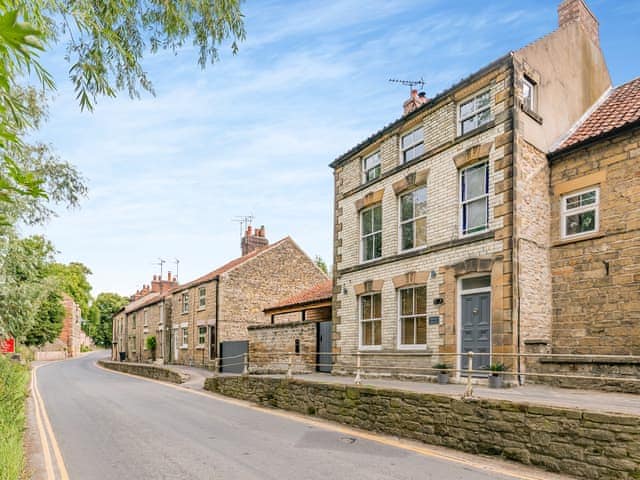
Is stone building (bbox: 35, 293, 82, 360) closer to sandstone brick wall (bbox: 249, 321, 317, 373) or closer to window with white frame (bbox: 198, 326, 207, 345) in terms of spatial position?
window with white frame (bbox: 198, 326, 207, 345)


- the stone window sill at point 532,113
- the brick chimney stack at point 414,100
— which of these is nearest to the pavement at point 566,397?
the stone window sill at point 532,113

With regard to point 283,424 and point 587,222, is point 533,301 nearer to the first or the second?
point 587,222

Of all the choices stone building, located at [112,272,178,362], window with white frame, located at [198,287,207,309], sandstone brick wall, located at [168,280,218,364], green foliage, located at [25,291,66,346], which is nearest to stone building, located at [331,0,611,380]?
sandstone brick wall, located at [168,280,218,364]

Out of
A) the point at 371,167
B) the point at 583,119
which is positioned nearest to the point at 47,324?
the point at 371,167

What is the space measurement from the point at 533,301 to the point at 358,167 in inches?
347

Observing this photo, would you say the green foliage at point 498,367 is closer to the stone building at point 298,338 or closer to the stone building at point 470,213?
the stone building at point 470,213

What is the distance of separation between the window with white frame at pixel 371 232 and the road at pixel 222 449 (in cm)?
680

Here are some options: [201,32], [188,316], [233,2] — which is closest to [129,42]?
[201,32]

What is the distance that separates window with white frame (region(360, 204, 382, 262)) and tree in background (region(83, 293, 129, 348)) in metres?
102

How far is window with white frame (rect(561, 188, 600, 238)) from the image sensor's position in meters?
13.6

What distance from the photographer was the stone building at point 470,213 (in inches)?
543

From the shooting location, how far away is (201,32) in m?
7.32

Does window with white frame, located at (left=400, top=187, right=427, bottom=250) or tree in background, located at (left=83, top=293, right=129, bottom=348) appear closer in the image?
window with white frame, located at (left=400, top=187, right=427, bottom=250)

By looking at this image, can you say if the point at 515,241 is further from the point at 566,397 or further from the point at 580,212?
the point at 566,397
